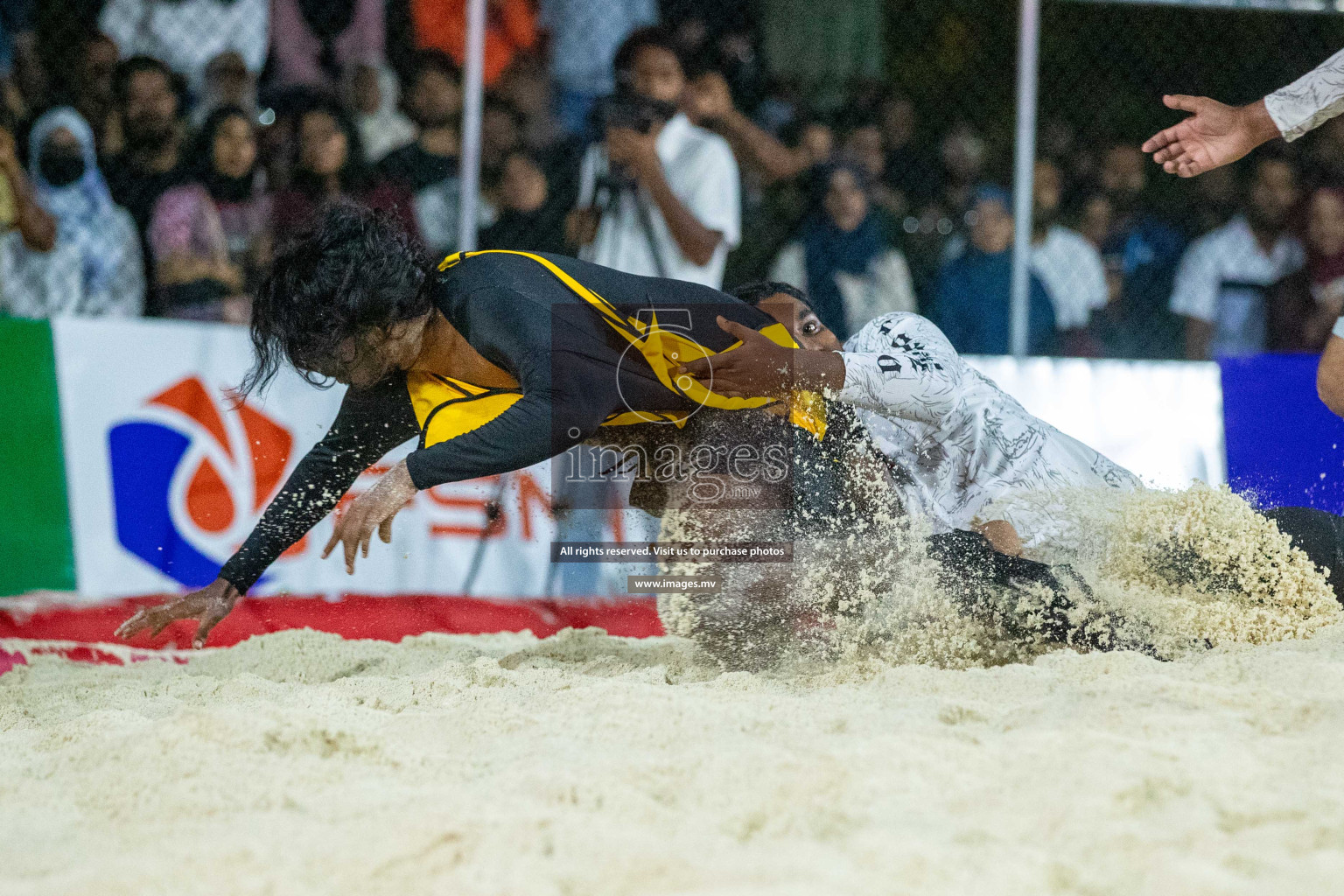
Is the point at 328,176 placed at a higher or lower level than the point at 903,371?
higher

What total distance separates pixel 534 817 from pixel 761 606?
1309mm

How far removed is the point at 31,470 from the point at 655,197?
237 cm

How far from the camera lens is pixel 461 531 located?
3.92 meters

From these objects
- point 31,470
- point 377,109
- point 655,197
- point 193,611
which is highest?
Answer: point 377,109

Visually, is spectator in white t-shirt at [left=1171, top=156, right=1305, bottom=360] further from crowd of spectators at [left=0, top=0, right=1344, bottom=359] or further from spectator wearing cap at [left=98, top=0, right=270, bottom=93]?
spectator wearing cap at [left=98, top=0, right=270, bottom=93]

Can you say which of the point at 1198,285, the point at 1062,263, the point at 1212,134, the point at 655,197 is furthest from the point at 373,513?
the point at 1198,285

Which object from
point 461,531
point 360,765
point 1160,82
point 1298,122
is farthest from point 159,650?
point 1160,82

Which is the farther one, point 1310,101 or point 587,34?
point 587,34

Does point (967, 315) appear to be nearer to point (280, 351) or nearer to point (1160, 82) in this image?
point (1160, 82)

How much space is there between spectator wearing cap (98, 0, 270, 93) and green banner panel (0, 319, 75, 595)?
1.51m

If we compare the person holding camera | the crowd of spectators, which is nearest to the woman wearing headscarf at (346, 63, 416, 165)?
the crowd of spectators

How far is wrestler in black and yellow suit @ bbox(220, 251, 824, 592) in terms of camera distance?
2.37 metres

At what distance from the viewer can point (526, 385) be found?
2396 mm

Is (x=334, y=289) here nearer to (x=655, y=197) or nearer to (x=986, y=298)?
(x=655, y=197)
